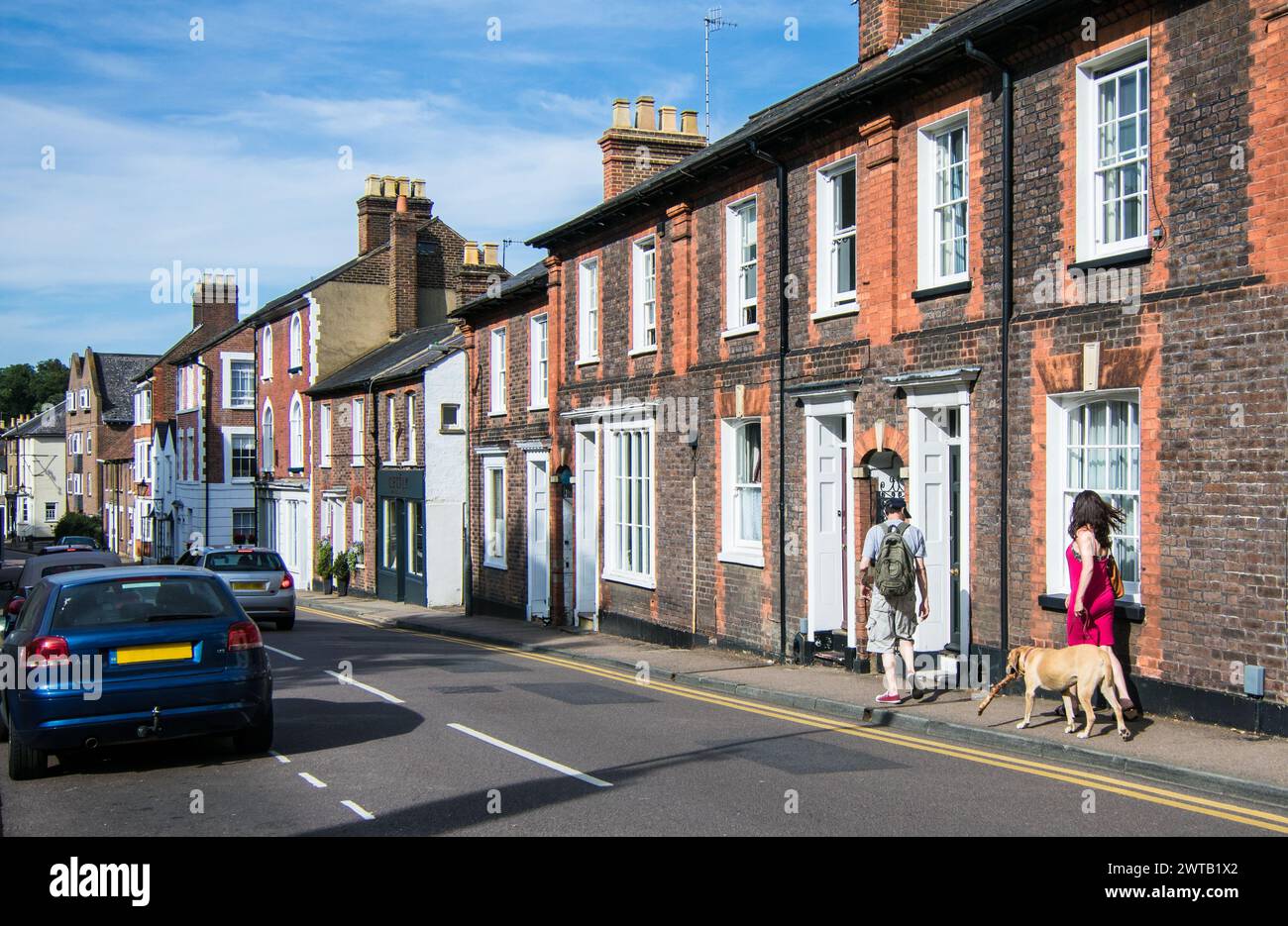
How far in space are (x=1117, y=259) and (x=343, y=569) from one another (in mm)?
31302

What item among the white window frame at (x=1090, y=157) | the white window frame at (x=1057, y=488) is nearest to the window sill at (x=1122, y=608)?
the white window frame at (x=1057, y=488)

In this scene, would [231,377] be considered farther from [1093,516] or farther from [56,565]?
[1093,516]

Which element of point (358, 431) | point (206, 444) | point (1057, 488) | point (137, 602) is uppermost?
point (358, 431)

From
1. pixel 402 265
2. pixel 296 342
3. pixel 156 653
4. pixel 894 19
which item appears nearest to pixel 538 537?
pixel 894 19

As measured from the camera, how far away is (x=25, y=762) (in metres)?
9.00

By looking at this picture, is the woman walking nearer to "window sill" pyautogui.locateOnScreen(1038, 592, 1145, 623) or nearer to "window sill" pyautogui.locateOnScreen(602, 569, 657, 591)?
"window sill" pyautogui.locateOnScreen(1038, 592, 1145, 623)

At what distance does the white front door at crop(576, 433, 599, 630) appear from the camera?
22859 millimetres

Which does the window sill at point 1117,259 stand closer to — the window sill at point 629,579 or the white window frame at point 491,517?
the window sill at point 629,579

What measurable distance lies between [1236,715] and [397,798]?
6629 millimetres

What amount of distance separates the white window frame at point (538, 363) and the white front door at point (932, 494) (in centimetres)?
1229

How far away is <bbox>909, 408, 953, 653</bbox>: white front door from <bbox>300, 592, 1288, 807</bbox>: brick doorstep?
146cm

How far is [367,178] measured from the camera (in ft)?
146

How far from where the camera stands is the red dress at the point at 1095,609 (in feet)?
33.8

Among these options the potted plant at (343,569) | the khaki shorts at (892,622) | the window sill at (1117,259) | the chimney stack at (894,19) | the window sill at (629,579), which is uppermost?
the chimney stack at (894,19)
